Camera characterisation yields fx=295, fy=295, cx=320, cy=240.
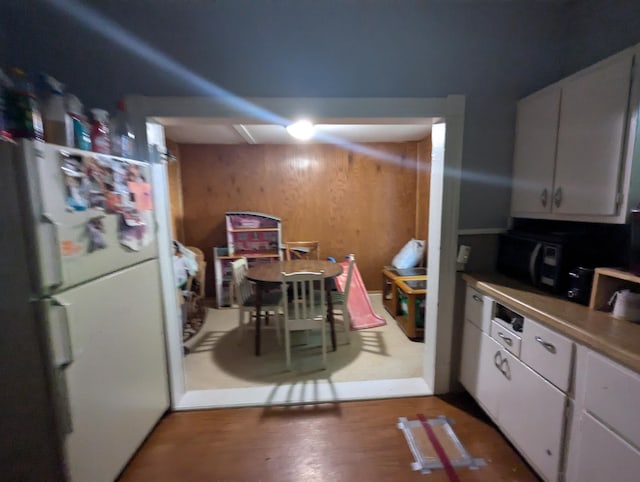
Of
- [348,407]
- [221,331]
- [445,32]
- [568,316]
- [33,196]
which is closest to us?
[33,196]

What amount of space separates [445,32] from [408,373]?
2371 mm

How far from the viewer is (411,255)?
12.6ft

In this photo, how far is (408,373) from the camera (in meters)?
2.35

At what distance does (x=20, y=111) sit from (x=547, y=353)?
2.22m

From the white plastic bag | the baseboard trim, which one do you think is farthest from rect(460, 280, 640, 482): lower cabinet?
the white plastic bag

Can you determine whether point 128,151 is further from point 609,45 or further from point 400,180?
point 400,180

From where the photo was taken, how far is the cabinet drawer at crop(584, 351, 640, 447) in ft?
2.98

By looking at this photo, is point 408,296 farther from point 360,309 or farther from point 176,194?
point 176,194

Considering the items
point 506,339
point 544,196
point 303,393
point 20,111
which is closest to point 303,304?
point 303,393

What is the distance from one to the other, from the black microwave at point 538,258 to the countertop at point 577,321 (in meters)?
0.07

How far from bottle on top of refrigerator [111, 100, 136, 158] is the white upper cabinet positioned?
2.26 metres

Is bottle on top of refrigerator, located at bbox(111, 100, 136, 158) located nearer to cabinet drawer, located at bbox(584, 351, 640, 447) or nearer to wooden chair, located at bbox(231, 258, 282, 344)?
wooden chair, located at bbox(231, 258, 282, 344)

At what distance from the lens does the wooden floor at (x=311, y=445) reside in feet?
4.81

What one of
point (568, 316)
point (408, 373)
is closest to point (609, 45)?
point (568, 316)
